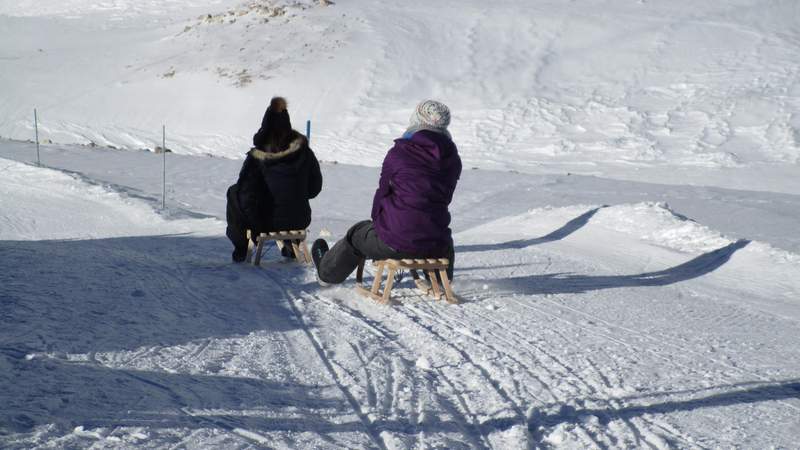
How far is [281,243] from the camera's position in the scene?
8008 millimetres

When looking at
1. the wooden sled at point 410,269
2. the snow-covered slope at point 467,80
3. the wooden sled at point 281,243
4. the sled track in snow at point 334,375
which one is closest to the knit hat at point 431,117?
the wooden sled at point 410,269

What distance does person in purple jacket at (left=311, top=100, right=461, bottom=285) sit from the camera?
6.09 metres

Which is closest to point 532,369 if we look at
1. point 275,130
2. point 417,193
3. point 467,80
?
point 417,193

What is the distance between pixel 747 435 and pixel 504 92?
928 inches

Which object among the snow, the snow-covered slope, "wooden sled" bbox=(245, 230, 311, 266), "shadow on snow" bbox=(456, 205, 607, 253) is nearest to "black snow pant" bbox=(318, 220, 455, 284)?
the snow

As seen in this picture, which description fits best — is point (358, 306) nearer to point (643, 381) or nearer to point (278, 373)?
point (278, 373)

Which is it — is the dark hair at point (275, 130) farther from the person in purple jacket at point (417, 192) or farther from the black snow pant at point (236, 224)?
the person in purple jacket at point (417, 192)

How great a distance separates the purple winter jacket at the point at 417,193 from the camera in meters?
6.08

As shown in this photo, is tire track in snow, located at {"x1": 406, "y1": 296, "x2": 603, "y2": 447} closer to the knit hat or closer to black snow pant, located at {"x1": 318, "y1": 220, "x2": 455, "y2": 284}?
black snow pant, located at {"x1": 318, "y1": 220, "x2": 455, "y2": 284}

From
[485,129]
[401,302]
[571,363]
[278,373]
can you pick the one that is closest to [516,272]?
[401,302]

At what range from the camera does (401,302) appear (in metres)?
6.43

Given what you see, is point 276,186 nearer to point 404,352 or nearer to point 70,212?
point 404,352

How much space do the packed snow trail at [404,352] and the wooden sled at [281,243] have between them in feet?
0.62

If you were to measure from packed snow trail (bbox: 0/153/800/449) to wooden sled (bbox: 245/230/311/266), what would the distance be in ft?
0.62
